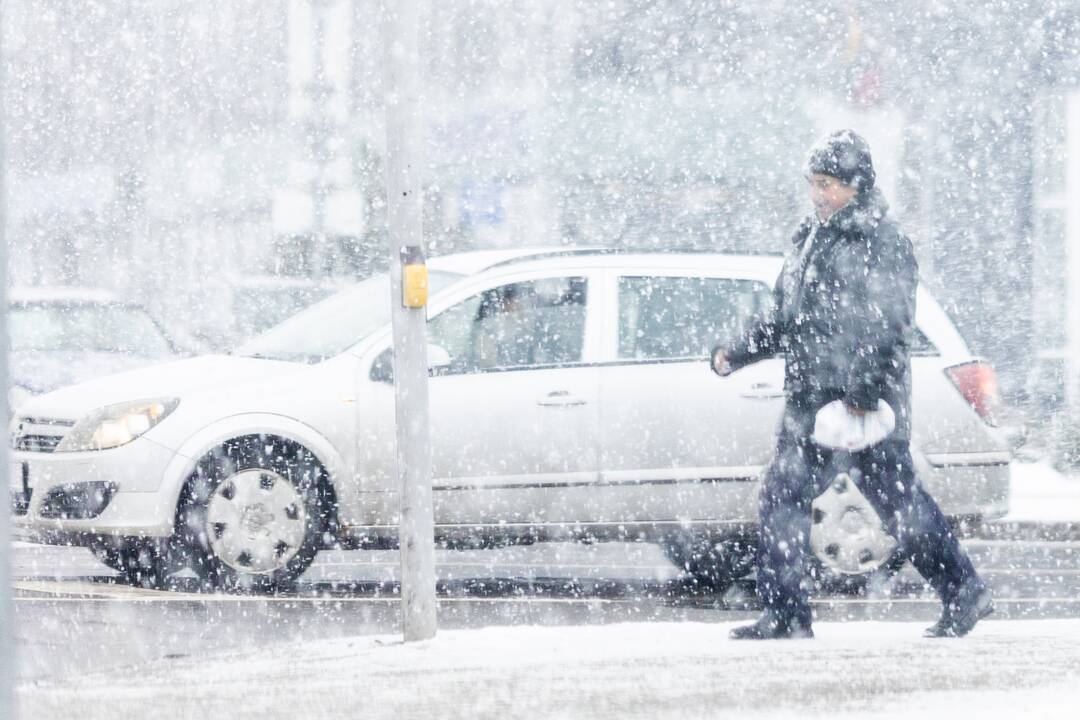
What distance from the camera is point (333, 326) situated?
954 centimetres

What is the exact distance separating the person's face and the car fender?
286cm

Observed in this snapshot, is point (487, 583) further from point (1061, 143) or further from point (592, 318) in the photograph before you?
point (1061, 143)

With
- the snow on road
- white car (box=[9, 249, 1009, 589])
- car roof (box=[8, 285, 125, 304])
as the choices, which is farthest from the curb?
car roof (box=[8, 285, 125, 304])

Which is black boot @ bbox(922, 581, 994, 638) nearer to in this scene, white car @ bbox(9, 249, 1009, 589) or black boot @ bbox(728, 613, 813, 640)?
black boot @ bbox(728, 613, 813, 640)

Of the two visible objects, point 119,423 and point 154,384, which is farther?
point 154,384

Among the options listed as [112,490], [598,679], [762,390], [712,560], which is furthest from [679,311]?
[598,679]

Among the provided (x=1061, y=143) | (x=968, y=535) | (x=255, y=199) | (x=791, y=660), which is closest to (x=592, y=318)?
(x=968, y=535)

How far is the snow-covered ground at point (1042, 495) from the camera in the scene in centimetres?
1212

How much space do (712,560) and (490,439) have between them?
1.47 m

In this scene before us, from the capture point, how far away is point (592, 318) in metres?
9.33

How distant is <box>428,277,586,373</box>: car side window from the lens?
30.3 feet

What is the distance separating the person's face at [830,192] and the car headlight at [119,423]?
3.30 metres

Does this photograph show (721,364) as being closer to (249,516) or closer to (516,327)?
(516,327)

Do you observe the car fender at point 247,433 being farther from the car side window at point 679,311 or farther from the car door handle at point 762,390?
the car door handle at point 762,390
